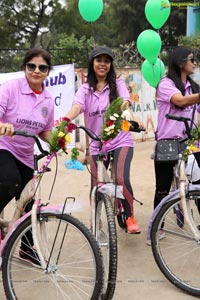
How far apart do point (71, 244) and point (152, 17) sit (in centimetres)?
301

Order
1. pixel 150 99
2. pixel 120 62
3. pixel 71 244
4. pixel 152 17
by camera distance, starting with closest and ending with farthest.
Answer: pixel 71 244
pixel 152 17
pixel 150 99
pixel 120 62

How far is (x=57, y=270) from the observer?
284 centimetres

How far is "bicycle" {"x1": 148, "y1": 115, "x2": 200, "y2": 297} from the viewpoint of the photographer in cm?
302

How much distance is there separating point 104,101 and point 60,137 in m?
1.12

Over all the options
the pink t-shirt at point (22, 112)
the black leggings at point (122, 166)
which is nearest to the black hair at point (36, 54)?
the pink t-shirt at point (22, 112)

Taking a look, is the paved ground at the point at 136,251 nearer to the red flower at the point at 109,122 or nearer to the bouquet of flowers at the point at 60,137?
the bouquet of flowers at the point at 60,137

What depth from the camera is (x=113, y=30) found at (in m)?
30.1

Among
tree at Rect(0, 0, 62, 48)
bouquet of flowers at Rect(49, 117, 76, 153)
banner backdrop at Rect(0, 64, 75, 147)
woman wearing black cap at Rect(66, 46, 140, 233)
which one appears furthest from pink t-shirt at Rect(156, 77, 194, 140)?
tree at Rect(0, 0, 62, 48)

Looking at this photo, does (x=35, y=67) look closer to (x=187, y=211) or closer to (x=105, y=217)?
(x=105, y=217)

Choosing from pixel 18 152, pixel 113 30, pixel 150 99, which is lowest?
Result: pixel 18 152

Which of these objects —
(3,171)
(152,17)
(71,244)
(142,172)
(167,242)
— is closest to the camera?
(3,171)

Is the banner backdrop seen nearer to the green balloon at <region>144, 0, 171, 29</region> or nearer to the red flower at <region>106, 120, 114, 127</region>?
the green balloon at <region>144, 0, 171, 29</region>

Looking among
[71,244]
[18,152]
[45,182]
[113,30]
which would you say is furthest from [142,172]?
[113,30]

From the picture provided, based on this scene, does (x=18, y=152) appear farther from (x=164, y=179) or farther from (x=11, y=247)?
(x=164, y=179)
